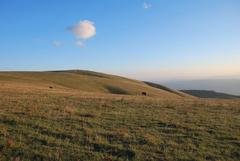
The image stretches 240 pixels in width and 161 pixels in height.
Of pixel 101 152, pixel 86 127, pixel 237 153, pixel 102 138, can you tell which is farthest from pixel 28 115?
pixel 237 153

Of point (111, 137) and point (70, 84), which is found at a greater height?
point (70, 84)

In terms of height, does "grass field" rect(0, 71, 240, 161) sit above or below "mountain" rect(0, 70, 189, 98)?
below

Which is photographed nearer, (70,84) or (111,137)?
(111,137)

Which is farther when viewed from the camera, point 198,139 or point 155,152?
point 198,139

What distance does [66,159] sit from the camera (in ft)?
34.1

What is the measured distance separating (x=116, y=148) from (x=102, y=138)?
1.32 metres

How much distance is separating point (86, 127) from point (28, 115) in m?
3.95

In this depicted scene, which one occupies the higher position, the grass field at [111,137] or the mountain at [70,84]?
the mountain at [70,84]

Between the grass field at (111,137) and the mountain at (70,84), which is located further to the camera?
the mountain at (70,84)

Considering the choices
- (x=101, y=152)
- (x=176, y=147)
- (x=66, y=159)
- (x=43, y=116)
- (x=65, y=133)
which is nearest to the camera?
(x=66, y=159)

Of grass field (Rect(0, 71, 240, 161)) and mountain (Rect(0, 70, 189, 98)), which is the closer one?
grass field (Rect(0, 71, 240, 161))

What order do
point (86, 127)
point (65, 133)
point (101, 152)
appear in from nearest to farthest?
point (101, 152)
point (65, 133)
point (86, 127)

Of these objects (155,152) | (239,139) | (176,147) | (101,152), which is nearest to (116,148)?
(101,152)

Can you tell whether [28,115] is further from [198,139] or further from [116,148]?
[198,139]
